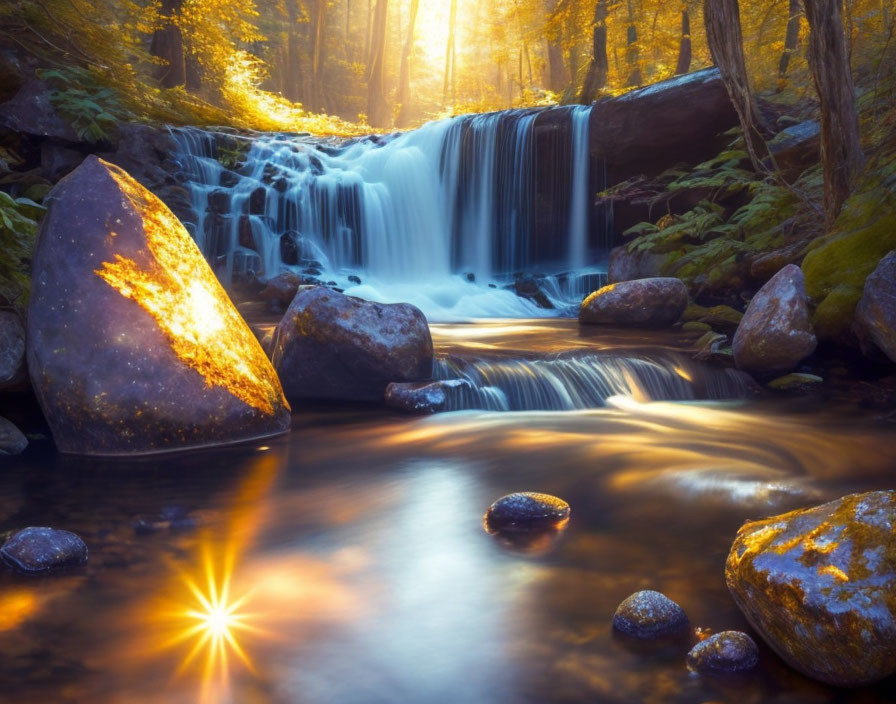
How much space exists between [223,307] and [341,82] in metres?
40.1

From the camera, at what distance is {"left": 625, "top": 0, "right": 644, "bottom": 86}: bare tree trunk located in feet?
62.1

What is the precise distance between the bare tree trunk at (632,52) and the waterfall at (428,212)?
5803mm

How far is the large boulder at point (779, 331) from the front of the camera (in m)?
7.25

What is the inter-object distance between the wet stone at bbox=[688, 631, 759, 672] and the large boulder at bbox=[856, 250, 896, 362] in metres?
4.94

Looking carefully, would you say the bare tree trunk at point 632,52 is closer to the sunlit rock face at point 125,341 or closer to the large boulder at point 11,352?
the sunlit rock face at point 125,341

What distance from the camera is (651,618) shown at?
2764 millimetres

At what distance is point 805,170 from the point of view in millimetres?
11086

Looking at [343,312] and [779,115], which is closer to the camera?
[343,312]

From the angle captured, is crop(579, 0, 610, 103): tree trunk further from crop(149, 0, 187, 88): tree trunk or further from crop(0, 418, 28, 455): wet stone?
crop(0, 418, 28, 455): wet stone

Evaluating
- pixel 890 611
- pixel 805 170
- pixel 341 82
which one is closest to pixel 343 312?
pixel 890 611

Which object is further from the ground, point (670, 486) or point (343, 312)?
point (343, 312)

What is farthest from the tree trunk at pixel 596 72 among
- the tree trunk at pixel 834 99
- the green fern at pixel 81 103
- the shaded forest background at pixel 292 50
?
the green fern at pixel 81 103

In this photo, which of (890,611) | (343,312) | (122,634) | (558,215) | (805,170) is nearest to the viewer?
(890,611)

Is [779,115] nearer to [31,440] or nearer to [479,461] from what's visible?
[479,461]
